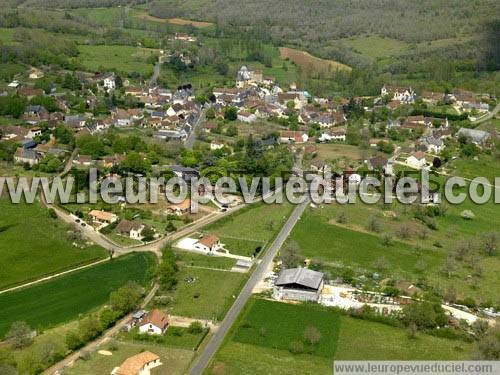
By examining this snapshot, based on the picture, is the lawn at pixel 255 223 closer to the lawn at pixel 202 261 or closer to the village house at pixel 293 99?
the lawn at pixel 202 261

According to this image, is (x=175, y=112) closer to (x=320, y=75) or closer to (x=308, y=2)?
(x=320, y=75)

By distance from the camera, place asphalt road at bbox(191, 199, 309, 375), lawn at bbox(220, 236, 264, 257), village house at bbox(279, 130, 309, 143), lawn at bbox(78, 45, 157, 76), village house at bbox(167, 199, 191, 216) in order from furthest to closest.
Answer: lawn at bbox(78, 45, 157, 76) → village house at bbox(279, 130, 309, 143) → village house at bbox(167, 199, 191, 216) → lawn at bbox(220, 236, 264, 257) → asphalt road at bbox(191, 199, 309, 375)

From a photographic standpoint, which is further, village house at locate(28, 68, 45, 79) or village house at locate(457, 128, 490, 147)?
village house at locate(28, 68, 45, 79)

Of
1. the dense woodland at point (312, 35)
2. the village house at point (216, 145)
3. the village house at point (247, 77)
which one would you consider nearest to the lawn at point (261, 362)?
the village house at point (216, 145)

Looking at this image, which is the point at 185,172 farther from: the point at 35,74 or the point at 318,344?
the point at 35,74

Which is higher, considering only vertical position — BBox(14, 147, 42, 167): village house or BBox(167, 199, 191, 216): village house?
BBox(14, 147, 42, 167): village house

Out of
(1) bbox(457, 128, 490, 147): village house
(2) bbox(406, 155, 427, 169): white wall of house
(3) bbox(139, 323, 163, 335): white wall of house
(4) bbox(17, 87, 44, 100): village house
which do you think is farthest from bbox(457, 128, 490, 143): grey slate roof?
(4) bbox(17, 87, 44, 100): village house

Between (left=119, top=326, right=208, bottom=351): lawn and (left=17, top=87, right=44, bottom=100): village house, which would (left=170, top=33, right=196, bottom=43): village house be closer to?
(left=17, top=87, right=44, bottom=100): village house
